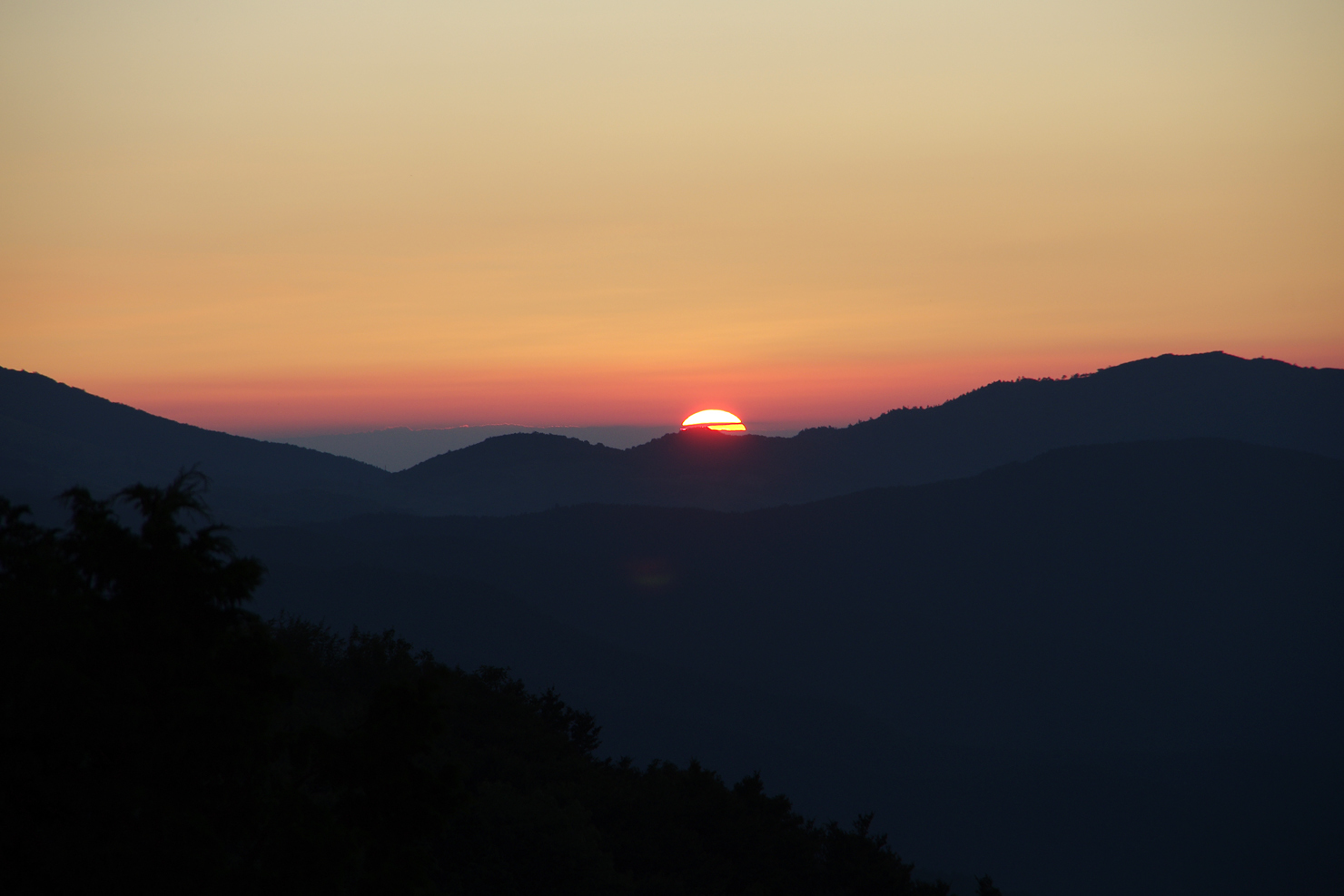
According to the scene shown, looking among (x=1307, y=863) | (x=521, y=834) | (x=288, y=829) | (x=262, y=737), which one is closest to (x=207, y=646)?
(x=262, y=737)

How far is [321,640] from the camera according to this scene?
56.0m

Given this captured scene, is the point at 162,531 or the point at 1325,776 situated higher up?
Answer: the point at 162,531

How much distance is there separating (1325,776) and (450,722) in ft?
640

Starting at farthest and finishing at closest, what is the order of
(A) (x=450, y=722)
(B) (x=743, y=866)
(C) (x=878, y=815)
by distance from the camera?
(C) (x=878, y=815)
(A) (x=450, y=722)
(B) (x=743, y=866)

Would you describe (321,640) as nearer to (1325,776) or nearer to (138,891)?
(138,891)

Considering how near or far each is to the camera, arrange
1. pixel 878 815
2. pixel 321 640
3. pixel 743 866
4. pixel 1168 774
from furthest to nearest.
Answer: pixel 1168 774, pixel 878 815, pixel 321 640, pixel 743 866

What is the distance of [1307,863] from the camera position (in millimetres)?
144375

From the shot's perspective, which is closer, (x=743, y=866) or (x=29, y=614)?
(x=29, y=614)

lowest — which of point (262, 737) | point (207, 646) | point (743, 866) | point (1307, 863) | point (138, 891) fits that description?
point (1307, 863)

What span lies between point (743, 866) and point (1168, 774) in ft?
576

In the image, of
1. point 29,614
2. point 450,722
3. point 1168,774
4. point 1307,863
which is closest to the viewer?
point 29,614

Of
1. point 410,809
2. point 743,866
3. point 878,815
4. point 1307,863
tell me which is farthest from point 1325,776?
point 410,809

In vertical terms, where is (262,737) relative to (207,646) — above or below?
below

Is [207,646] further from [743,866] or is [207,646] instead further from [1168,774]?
[1168,774]
